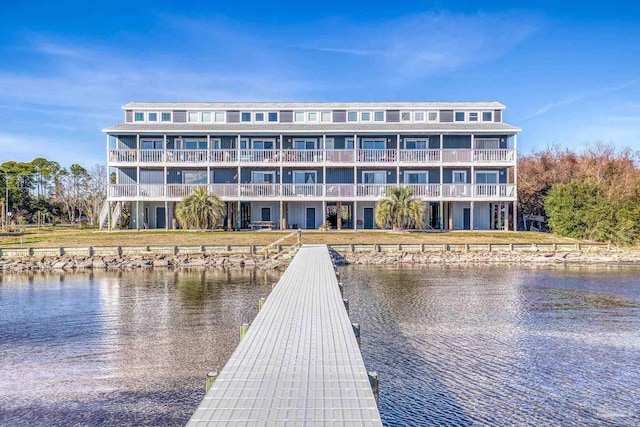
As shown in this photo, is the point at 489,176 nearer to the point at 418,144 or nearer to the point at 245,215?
the point at 418,144

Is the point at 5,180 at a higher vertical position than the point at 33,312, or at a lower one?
higher

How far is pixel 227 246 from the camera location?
93.0 ft

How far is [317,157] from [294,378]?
99.9 feet

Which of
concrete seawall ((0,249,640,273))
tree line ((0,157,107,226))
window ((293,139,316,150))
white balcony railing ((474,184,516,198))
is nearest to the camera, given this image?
concrete seawall ((0,249,640,273))

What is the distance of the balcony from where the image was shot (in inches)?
1385

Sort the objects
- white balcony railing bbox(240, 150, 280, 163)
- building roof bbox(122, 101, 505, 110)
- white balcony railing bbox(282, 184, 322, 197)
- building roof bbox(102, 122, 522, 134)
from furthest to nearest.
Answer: building roof bbox(122, 101, 505, 110)
white balcony railing bbox(240, 150, 280, 163)
building roof bbox(102, 122, 522, 134)
white balcony railing bbox(282, 184, 322, 197)

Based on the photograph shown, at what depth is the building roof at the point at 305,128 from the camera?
118ft

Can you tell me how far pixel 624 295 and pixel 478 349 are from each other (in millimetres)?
10298

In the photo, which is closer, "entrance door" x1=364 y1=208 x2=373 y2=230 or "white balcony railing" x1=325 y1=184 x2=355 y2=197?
"white balcony railing" x1=325 y1=184 x2=355 y2=197

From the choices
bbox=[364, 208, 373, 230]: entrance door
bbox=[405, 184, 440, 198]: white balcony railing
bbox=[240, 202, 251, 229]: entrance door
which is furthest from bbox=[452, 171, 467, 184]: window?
bbox=[240, 202, 251, 229]: entrance door

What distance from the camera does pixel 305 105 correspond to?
40062mm

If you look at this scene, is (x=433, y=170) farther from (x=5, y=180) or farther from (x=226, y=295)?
(x=5, y=180)

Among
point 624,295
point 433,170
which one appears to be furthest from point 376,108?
point 624,295

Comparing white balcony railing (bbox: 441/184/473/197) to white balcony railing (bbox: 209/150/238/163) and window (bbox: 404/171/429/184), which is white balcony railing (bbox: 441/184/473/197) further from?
white balcony railing (bbox: 209/150/238/163)
